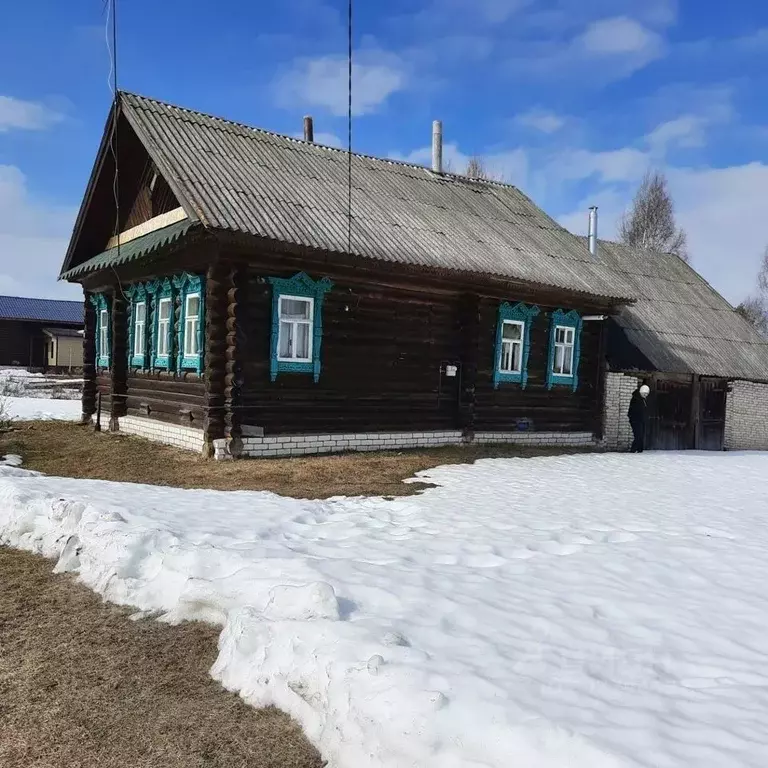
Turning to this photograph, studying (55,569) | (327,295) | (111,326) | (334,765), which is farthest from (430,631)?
(111,326)

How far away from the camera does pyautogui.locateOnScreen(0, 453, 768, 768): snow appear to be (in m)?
2.60

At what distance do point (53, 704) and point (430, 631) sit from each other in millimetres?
1889

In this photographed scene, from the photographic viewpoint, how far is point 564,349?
1449cm

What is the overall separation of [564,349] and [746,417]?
750cm

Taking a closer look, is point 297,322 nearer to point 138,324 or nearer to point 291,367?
point 291,367

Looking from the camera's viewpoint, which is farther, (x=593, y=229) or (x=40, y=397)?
(x=40, y=397)

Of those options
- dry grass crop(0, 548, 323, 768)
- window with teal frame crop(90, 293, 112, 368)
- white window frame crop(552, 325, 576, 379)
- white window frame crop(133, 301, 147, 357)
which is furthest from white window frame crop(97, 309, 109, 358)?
dry grass crop(0, 548, 323, 768)

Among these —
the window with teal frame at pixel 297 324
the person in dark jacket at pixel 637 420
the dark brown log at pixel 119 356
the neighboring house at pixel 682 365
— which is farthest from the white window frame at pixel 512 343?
the dark brown log at pixel 119 356

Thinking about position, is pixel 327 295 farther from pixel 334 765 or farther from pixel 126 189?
pixel 334 765

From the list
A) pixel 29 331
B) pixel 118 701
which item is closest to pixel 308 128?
pixel 118 701

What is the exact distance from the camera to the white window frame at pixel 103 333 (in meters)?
14.6

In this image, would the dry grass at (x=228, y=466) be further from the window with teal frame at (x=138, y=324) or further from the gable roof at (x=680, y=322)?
the gable roof at (x=680, y=322)

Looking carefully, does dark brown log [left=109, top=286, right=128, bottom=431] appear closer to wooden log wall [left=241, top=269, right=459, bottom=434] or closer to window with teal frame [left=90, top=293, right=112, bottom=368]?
window with teal frame [left=90, top=293, right=112, bottom=368]

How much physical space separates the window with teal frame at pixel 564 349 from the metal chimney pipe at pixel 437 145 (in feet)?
19.6
